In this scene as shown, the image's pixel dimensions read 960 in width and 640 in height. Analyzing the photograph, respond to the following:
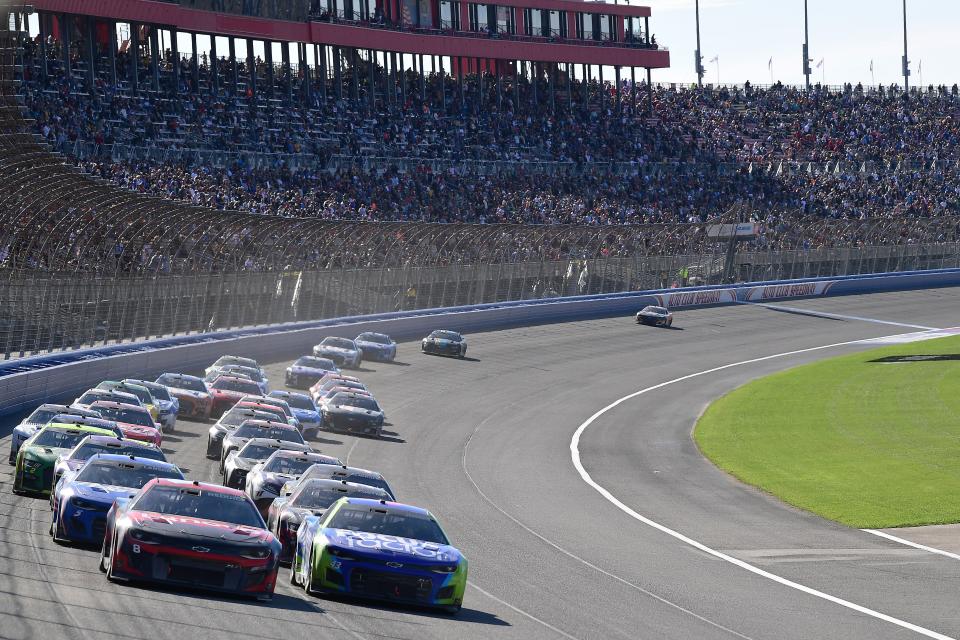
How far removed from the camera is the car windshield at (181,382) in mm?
34938

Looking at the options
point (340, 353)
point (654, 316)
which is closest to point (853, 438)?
point (340, 353)

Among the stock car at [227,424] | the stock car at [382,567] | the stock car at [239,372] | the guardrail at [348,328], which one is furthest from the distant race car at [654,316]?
the stock car at [382,567]

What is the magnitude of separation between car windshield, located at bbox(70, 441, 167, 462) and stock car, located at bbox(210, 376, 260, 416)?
1465 centimetres

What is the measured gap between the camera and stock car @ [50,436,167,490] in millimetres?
19500

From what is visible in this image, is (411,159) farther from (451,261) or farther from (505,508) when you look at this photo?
(505,508)

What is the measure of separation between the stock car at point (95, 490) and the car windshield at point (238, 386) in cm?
1706

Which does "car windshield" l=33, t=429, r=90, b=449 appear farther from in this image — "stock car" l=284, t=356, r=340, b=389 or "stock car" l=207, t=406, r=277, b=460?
"stock car" l=284, t=356, r=340, b=389

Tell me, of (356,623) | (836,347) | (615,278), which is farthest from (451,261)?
(356,623)

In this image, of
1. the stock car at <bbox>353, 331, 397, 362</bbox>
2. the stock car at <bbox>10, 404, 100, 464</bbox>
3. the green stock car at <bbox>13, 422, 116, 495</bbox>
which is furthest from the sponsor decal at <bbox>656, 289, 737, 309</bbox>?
the green stock car at <bbox>13, 422, 116, 495</bbox>

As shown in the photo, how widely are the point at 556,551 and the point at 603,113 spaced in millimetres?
78167

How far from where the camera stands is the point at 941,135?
101375 millimetres

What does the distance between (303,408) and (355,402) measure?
1.54 m

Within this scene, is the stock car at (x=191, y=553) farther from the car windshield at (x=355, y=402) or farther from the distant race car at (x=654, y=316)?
the distant race car at (x=654, y=316)

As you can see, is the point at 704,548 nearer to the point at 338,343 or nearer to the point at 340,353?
the point at 340,353
